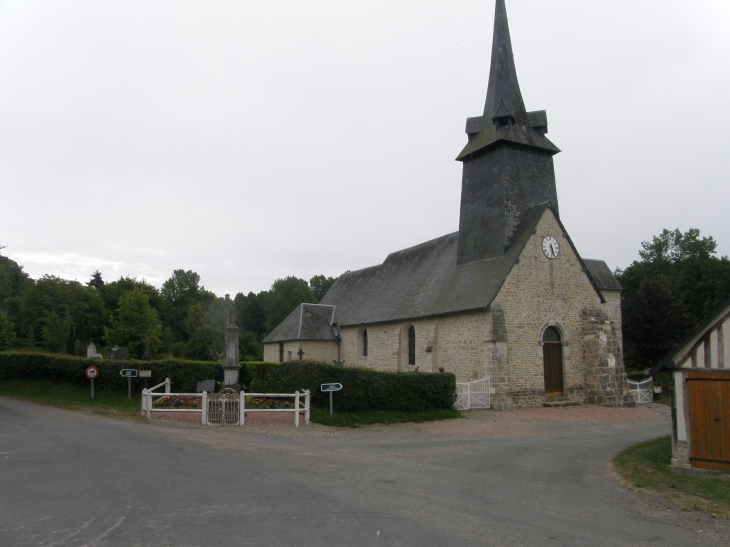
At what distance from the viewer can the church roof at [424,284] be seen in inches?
879

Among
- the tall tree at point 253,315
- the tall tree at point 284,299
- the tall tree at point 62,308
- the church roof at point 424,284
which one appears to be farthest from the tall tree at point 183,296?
the church roof at point 424,284

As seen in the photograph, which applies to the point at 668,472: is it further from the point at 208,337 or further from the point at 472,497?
the point at 208,337

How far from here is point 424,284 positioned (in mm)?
26906

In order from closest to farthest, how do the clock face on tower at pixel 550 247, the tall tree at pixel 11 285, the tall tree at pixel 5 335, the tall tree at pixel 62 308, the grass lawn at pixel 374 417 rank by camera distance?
the grass lawn at pixel 374 417, the clock face on tower at pixel 550 247, the tall tree at pixel 5 335, the tall tree at pixel 11 285, the tall tree at pixel 62 308

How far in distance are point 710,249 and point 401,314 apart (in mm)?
41137

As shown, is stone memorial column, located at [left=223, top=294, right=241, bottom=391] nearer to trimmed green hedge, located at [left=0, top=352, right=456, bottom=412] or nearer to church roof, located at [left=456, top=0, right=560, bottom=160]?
trimmed green hedge, located at [left=0, top=352, right=456, bottom=412]

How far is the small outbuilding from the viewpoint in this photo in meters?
9.41

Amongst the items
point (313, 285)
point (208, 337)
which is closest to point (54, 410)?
point (208, 337)

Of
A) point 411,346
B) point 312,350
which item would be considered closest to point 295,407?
point 411,346

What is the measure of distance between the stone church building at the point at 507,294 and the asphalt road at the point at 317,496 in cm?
892

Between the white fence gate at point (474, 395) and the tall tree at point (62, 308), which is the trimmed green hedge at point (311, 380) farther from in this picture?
the tall tree at point (62, 308)

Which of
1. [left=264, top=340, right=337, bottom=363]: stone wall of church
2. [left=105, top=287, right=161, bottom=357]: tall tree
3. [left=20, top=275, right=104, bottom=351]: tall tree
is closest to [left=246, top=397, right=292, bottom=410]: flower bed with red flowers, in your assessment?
[left=264, top=340, right=337, bottom=363]: stone wall of church

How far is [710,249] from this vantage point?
53562 mm

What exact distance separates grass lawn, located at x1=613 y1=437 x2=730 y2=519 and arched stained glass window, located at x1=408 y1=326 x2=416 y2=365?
Result: 1481 cm
